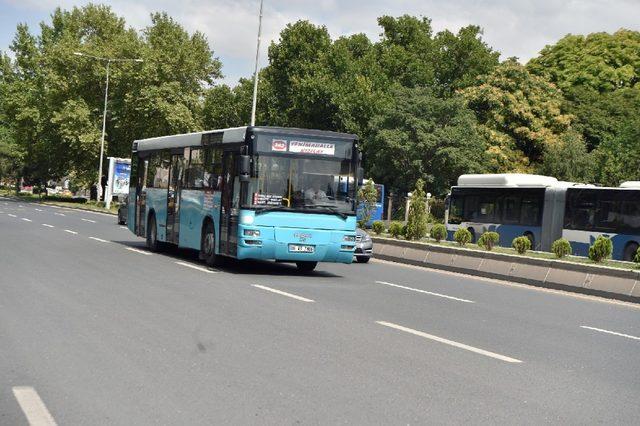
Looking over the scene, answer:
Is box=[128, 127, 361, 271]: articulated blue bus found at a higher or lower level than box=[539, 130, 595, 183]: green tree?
lower

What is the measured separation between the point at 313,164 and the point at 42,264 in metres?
5.44

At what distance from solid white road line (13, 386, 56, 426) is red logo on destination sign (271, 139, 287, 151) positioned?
38.2 ft

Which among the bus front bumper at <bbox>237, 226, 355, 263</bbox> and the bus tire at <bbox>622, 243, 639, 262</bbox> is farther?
the bus tire at <bbox>622, 243, 639, 262</bbox>

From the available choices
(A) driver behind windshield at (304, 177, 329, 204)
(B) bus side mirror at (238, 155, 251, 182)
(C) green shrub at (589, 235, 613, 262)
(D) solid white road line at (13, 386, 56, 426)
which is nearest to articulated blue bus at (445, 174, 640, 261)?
(C) green shrub at (589, 235, 613, 262)

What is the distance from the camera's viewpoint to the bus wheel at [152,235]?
77.9 feet

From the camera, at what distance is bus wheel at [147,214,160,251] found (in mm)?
23734

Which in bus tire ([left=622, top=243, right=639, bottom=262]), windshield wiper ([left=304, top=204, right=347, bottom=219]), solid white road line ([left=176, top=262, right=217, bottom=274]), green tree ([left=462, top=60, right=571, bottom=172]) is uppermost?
green tree ([left=462, top=60, right=571, bottom=172])

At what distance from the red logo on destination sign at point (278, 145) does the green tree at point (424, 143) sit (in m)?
40.9

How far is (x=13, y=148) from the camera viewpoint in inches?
3917

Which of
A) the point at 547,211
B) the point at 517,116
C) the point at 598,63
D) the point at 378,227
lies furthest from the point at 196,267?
the point at 598,63

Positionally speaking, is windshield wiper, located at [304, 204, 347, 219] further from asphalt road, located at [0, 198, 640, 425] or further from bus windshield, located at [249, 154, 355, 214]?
asphalt road, located at [0, 198, 640, 425]

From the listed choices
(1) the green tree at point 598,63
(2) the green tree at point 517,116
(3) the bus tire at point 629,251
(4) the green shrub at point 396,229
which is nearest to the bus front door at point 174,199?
(4) the green shrub at point 396,229

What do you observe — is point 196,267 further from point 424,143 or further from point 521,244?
point 424,143

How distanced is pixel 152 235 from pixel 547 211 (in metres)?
17.5
